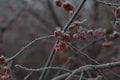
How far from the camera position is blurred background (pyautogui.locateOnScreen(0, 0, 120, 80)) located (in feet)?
21.3

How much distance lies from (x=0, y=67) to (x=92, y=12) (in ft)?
15.0

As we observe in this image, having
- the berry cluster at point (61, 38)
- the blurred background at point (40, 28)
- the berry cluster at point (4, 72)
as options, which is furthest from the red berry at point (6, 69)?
the blurred background at point (40, 28)

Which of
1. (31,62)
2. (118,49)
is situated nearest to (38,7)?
(31,62)

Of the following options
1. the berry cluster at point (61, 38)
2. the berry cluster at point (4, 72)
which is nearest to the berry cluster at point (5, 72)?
the berry cluster at point (4, 72)

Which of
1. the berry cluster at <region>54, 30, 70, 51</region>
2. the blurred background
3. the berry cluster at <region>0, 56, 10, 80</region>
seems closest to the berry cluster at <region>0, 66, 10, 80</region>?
the berry cluster at <region>0, 56, 10, 80</region>

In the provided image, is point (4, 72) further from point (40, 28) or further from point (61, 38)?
point (40, 28)

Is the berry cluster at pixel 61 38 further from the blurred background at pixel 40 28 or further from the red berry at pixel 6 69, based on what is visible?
the blurred background at pixel 40 28

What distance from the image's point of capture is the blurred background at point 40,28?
650 cm

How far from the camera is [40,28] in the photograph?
31.6ft

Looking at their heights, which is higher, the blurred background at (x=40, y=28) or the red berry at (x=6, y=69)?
the red berry at (x=6, y=69)

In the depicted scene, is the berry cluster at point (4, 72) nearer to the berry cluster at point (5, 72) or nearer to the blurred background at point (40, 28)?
the berry cluster at point (5, 72)

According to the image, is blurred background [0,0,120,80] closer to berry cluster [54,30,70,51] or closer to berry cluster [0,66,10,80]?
berry cluster [54,30,70,51]

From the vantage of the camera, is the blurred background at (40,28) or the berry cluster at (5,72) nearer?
the berry cluster at (5,72)

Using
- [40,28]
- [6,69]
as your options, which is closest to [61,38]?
[6,69]
